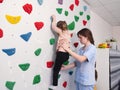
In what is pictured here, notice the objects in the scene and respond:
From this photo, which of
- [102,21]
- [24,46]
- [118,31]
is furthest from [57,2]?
[118,31]

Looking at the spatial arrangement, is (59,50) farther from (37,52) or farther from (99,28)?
(99,28)

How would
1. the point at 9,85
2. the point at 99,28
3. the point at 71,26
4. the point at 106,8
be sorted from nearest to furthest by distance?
the point at 9,85 < the point at 71,26 < the point at 106,8 < the point at 99,28

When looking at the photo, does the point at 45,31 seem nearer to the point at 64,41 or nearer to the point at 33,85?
the point at 64,41

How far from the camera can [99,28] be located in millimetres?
4340

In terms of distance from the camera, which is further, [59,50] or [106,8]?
[106,8]

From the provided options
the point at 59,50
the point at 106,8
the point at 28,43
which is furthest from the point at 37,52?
the point at 106,8

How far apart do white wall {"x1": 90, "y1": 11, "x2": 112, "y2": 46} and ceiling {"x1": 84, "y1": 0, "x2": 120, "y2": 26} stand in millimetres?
133

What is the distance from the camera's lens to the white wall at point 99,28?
396 centimetres

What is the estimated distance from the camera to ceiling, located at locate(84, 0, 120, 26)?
10.9 feet

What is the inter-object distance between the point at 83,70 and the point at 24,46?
83cm

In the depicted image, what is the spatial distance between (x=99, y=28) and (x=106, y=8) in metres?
0.71

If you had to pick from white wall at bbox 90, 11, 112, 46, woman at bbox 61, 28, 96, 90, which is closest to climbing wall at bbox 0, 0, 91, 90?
woman at bbox 61, 28, 96, 90

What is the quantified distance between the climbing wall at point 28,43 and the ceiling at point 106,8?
1011mm

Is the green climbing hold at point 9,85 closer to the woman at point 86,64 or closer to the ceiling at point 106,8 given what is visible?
the woman at point 86,64
